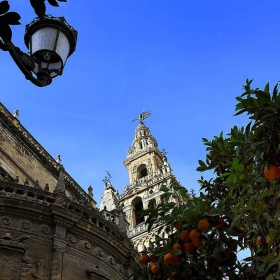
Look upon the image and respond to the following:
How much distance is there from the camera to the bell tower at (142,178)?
1574 inches

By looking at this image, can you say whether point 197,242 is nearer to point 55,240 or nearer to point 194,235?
point 194,235

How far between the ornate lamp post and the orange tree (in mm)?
1999

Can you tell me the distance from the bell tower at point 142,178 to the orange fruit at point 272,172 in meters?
33.7

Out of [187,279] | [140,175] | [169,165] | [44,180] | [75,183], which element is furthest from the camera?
[140,175]

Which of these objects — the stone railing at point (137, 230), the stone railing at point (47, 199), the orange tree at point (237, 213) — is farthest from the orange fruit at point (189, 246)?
the stone railing at point (137, 230)

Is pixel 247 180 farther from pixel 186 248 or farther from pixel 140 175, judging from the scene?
pixel 140 175

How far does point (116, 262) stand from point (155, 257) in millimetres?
9614

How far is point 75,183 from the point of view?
24344 millimetres

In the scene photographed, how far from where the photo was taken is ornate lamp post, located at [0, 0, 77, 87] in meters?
4.49

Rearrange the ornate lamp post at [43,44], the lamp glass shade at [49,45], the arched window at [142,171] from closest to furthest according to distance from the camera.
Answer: the ornate lamp post at [43,44]
the lamp glass shade at [49,45]
the arched window at [142,171]

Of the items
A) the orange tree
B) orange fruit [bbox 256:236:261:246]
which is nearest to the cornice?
the orange tree

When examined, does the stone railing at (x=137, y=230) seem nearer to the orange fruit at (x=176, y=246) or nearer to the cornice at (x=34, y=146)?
the cornice at (x=34, y=146)

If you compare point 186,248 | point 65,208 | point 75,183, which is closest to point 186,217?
point 186,248

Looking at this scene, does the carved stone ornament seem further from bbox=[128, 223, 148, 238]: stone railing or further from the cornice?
bbox=[128, 223, 148, 238]: stone railing
